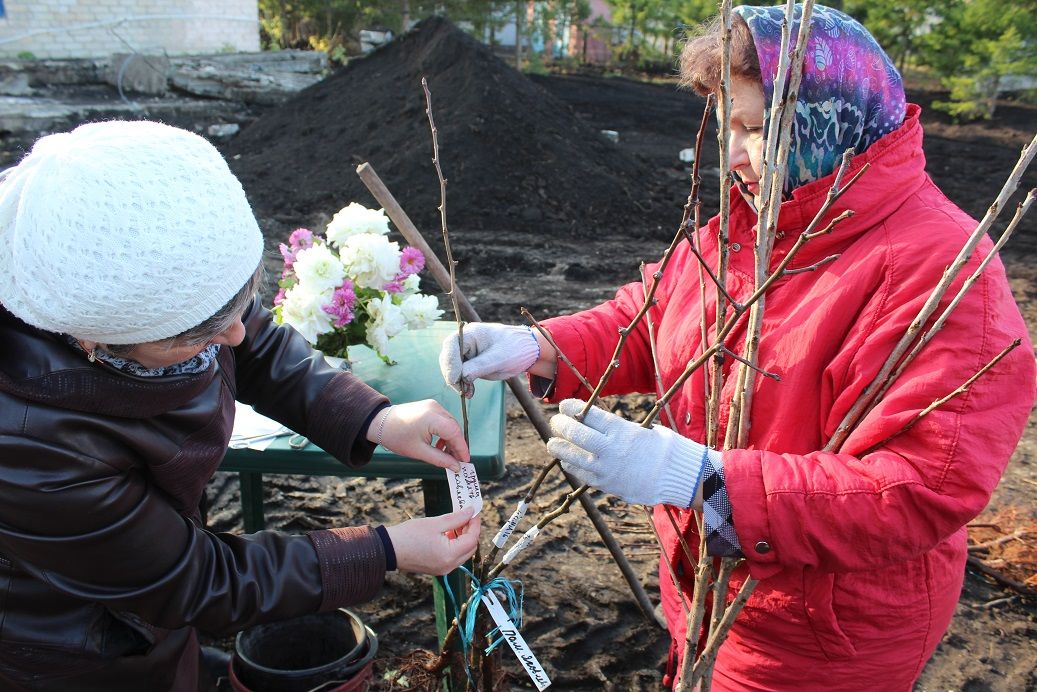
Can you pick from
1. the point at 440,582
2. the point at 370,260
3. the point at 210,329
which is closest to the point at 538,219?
the point at 370,260

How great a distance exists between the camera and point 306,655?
2479 mm

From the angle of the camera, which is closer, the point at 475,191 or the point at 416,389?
the point at 416,389

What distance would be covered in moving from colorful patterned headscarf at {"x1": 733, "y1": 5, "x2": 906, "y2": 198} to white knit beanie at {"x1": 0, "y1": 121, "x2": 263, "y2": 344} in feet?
3.39

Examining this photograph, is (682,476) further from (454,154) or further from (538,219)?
(454,154)

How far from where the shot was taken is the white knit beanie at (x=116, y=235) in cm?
123

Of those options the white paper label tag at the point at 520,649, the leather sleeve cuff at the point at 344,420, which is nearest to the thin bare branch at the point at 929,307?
the white paper label tag at the point at 520,649

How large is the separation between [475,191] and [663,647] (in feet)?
21.4

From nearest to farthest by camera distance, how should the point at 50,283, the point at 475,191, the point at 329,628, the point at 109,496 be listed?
1. the point at 50,283
2. the point at 109,496
3. the point at 329,628
4. the point at 475,191

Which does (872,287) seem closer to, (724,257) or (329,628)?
(724,257)

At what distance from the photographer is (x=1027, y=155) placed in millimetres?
1285

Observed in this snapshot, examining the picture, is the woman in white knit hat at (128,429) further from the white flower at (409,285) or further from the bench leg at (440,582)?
the white flower at (409,285)

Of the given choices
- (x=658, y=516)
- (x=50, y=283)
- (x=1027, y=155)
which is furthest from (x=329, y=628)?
(x=1027, y=155)

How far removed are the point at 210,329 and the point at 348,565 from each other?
1.77 feet

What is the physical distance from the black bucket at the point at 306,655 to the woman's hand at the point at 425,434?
67 cm
